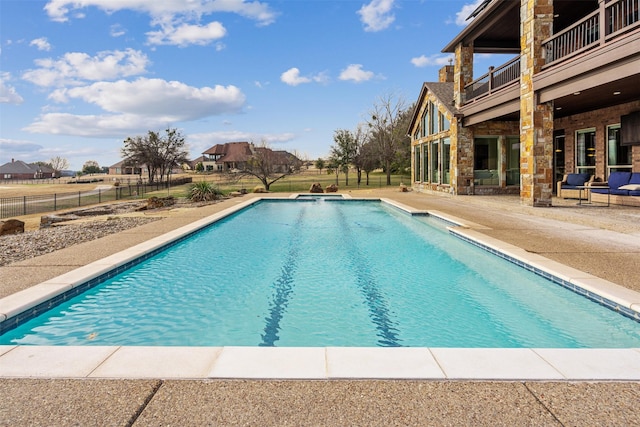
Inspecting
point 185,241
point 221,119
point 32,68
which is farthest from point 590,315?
point 221,119

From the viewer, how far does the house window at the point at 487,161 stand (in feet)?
59.2

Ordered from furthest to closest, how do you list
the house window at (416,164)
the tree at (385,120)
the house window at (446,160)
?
the tree at (385,120) → the house window at (416,164) → the house window at (446,160)

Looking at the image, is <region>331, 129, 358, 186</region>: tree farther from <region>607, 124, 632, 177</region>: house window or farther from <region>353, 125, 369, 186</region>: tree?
<region>607, 124, 632, 177</region>: house window

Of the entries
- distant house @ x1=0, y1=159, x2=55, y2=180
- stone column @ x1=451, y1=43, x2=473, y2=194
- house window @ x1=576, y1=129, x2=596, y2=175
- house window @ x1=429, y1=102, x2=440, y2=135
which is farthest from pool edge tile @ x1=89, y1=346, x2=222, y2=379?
distant house @ x1=0, y1=159, x2=55, y2=180

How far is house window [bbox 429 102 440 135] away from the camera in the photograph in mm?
20631

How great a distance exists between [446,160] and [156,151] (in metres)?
36.2

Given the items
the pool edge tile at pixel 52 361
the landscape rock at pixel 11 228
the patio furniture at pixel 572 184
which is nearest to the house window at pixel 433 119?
the patio furniture at pixel 572 184

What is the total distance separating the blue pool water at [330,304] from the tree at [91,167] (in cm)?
10982

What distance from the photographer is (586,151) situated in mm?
15195

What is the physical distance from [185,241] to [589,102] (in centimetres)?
1261

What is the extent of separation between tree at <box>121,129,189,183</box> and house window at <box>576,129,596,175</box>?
38.8 m

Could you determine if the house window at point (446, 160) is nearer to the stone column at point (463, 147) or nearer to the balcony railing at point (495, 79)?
the stone column at point (463, 147)

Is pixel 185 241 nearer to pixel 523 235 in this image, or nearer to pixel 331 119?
pixel 523 235

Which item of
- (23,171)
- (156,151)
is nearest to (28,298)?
(156,151)
